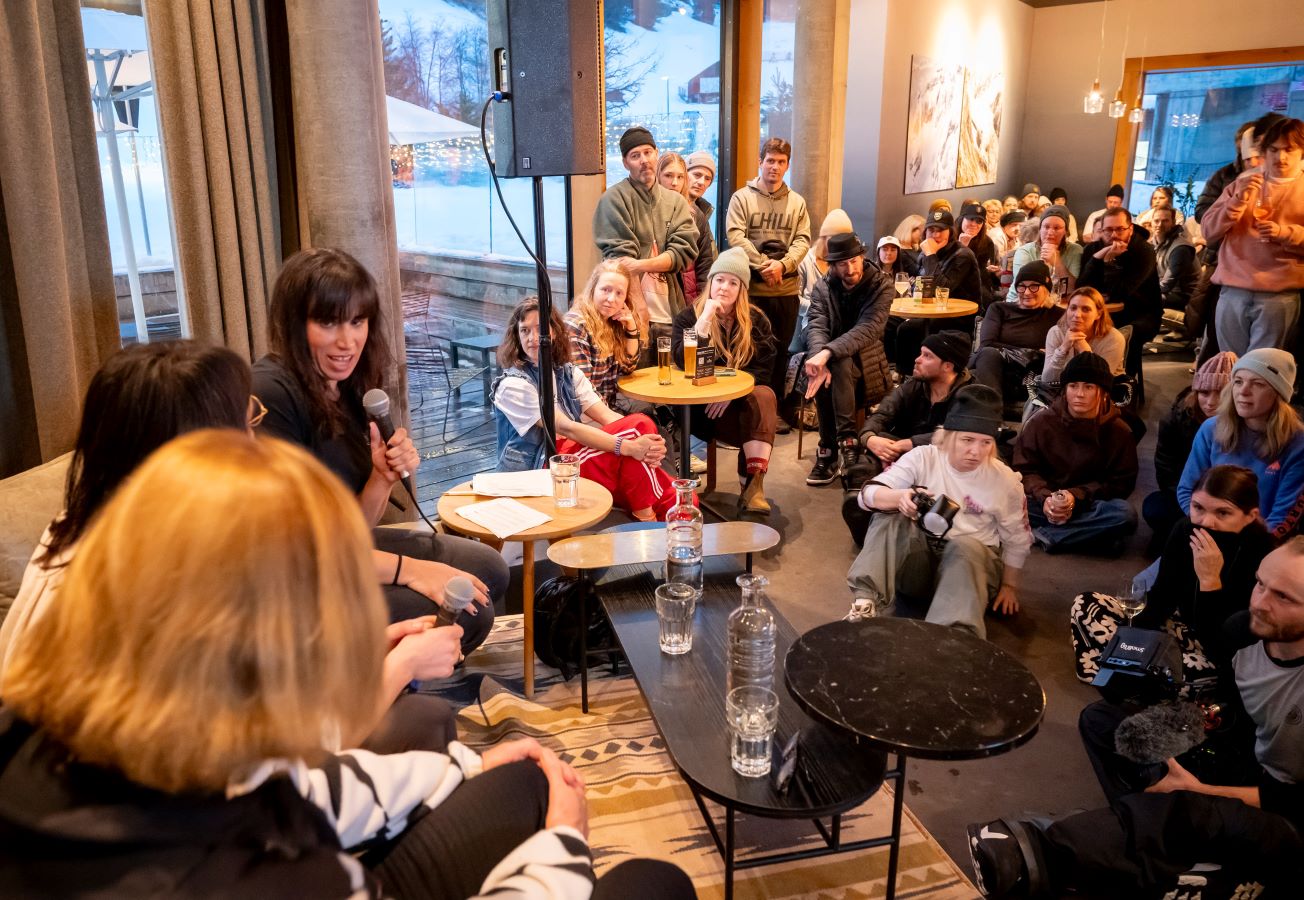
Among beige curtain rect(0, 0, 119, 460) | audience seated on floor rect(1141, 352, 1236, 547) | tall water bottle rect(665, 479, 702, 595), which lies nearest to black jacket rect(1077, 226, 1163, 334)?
audience seated on floor rect(1141, 352, 1236, 547)

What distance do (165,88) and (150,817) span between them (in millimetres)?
2792

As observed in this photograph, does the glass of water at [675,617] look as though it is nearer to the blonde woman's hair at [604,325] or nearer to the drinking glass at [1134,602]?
the drinking glass at [1134,602]

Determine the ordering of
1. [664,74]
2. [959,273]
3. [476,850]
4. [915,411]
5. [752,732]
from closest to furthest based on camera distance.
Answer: [476,850] < [752,732] < [915,411] < [664,74] < [959,273]

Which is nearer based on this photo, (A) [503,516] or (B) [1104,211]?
(A) [503,516]

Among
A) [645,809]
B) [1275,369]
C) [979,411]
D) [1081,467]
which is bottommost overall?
[645,809]

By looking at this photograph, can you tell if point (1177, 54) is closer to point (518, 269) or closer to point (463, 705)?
point (518, 269)

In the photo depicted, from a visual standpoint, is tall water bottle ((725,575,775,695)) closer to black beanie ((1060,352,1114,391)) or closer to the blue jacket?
the blue jacket

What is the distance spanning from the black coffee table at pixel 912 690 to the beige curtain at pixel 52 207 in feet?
7.19

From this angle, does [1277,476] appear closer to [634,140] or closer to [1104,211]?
[634,140]

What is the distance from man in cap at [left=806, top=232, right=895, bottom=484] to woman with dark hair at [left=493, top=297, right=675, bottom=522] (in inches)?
63.0

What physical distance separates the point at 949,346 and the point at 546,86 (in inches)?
83.6

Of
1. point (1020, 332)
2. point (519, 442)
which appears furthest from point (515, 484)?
point (1020, 332)

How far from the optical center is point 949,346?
4.09m

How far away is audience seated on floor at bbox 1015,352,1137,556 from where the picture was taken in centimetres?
407
